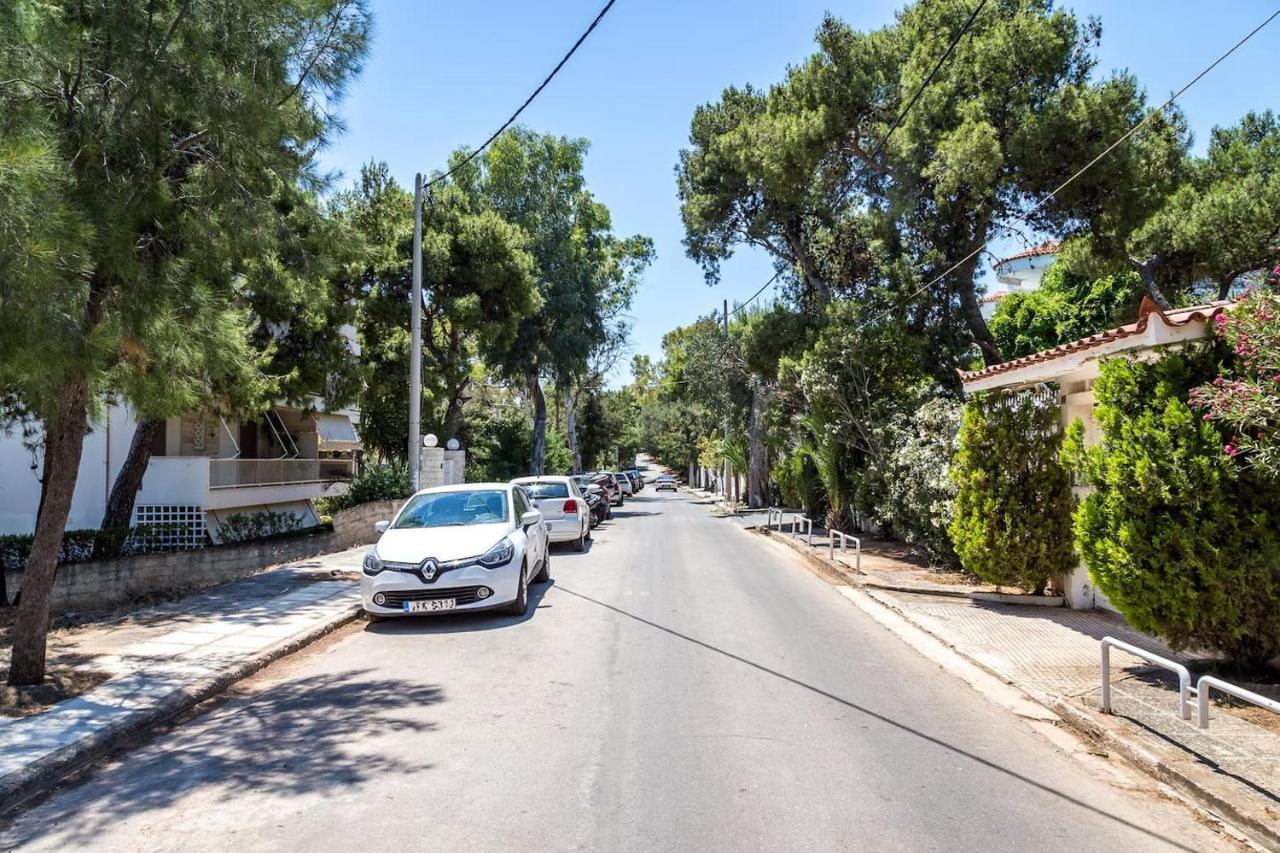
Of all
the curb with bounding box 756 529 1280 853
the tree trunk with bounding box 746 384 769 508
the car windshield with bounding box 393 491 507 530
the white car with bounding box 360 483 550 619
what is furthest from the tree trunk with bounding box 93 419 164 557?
the tree trunk with bounding box 746 384 769 508

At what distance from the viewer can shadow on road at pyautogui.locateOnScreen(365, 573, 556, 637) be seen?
31.4 feet

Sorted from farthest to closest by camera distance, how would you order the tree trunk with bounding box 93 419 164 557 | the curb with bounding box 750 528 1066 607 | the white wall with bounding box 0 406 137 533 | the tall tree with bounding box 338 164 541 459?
the tall tree with bounding box 338 164 541 459
the white wall with bounding box 0 406 137 533
the tree trunk with bounding box 93 419 164 557
the curb with bounding box 750 528 1066 607

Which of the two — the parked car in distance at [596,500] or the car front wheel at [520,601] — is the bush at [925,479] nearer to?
the car front wheel at [520,601]

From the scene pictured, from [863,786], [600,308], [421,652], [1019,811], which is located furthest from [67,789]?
[600,308]

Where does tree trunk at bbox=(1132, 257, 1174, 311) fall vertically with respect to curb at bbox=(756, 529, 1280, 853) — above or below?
above

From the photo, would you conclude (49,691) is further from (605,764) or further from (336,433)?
(336,433)

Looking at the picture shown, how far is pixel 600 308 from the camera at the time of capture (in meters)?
37.6

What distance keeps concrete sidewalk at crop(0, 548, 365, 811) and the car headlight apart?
6.66ft

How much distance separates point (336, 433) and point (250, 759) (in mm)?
23794

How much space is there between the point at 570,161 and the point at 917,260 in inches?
913

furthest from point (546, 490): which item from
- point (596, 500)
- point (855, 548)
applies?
point (596, 500)

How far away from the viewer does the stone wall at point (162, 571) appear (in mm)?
12539

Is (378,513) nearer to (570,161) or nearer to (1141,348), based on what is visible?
(1141,348)

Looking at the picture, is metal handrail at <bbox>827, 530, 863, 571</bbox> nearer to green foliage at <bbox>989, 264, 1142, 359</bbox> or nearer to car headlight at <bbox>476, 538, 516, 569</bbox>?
car headlight at <bbox>476, 538, 516, 569</bbox>
